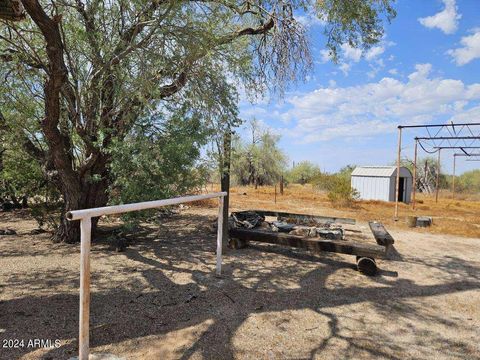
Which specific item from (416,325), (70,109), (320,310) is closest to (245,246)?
(320,310)

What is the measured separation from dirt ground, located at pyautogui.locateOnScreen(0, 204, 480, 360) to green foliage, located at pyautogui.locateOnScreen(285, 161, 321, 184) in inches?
1671

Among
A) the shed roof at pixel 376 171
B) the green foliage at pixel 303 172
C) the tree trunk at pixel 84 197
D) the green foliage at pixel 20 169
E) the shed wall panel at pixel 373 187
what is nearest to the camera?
the tree trunk at pixel 84 197

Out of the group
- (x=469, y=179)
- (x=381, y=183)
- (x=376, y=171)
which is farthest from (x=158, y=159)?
(x=469, y=179)

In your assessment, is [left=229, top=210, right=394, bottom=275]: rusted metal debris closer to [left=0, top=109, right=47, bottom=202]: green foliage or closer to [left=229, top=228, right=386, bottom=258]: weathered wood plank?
[left=229, top=228, right=386, bottom=258]: weathered wood plank

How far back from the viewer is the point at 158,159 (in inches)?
237

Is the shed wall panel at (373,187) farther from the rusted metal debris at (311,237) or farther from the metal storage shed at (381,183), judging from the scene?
the rusted metal debris at (311,237)

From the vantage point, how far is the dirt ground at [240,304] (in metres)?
3.02

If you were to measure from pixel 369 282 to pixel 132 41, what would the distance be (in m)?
5.36

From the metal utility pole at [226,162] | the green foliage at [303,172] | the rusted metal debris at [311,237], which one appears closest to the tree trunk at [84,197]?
the metal utility pole at [226,162]

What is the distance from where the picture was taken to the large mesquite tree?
17.7ft

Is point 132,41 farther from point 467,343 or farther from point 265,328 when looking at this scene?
point 467,343

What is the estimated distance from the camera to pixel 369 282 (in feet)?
16.4

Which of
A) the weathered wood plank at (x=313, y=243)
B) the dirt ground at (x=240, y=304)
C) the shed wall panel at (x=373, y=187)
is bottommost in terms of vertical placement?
the dirt ground at (x=240, y=304)

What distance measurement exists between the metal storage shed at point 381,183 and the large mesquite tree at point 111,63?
1607cm
